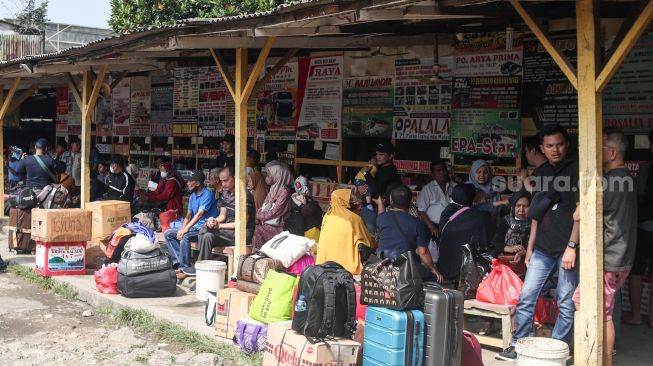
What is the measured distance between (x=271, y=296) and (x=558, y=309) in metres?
2.26

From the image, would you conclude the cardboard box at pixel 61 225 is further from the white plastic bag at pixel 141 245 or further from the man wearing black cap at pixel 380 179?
the man wearing black cap at pixel 380 179

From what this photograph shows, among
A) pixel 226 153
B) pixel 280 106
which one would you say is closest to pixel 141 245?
pixel 226 153

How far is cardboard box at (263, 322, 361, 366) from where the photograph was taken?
5430mm

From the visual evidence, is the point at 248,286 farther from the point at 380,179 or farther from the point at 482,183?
the point at 482,183

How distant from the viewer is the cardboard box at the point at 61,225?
9867mm

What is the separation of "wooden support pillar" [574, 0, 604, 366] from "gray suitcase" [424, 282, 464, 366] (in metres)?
0.87

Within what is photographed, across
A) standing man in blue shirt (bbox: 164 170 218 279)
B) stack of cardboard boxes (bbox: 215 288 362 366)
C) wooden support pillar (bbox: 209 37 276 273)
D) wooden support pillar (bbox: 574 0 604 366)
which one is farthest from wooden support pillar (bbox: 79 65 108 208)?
wooden support pillar (bbox: 574 0 604 366)

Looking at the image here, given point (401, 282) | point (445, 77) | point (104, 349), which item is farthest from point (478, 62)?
point (104, 349)

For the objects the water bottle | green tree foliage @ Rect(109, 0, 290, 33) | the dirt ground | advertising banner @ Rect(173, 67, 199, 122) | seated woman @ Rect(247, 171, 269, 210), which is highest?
green tree foliage @ Rect(109, 0, 290, 33)

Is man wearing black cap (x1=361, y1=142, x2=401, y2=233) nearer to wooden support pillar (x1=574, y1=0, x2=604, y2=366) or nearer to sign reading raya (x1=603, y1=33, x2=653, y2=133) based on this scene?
sign reading raya (x1=603, y1=33, x2=653, y2=133)

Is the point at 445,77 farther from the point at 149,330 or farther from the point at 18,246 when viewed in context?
the point at 18,246

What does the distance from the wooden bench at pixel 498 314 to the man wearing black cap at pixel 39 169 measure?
334 inches

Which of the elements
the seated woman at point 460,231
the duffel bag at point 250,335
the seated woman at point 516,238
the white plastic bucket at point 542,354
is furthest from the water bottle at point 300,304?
the seated woman at point 516,238

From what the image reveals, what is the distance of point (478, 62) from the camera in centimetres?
905
